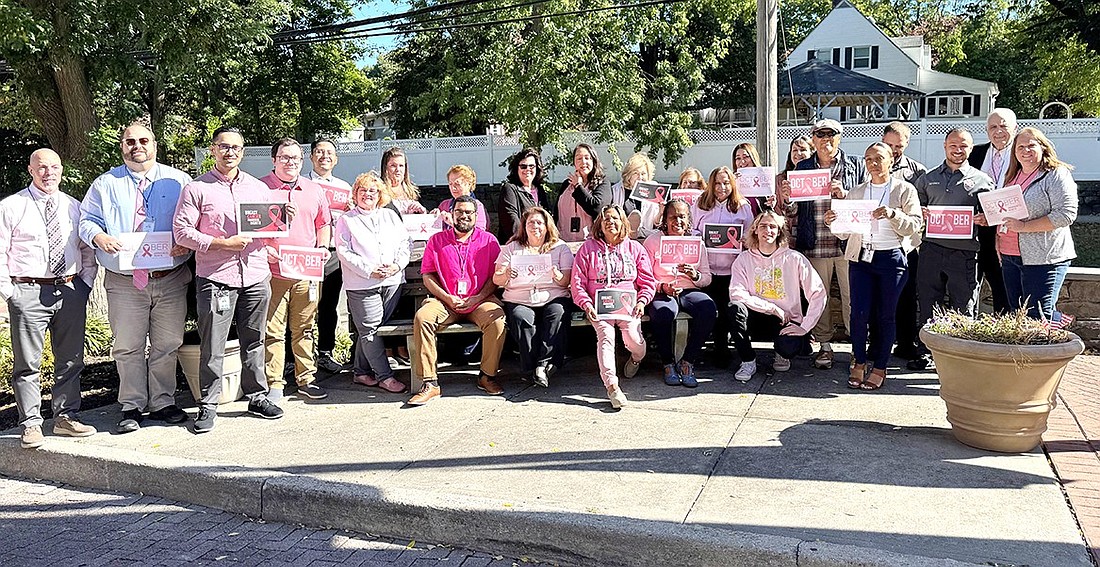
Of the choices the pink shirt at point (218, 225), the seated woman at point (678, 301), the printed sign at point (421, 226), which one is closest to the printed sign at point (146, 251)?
the pink shirt at point (218, 225)

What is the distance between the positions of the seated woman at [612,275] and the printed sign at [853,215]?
4.92ft

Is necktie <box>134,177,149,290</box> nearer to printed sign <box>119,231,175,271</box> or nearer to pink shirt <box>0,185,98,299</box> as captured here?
printed sign <box>119,231,175,271</box>

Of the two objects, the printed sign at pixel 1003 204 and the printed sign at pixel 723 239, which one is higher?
the printed sign at pixel 1003 204

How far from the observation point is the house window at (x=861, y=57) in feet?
153

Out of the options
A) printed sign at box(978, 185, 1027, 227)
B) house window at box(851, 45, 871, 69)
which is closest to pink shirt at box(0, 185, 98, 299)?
printed sign at box(978, 185, 1027, 227)

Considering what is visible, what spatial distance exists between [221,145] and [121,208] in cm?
78

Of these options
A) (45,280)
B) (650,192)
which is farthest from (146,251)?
(650,192)

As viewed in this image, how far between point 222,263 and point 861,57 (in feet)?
153

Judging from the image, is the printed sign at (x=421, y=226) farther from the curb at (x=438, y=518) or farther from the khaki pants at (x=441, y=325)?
the curb at (x=438, y=518)

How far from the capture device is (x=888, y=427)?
5.70m

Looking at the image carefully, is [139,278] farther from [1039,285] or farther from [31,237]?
[1039,285]

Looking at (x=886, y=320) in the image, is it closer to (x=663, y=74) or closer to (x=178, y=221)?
(x=178, y=221)

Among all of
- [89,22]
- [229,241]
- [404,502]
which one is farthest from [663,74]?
[404,502]

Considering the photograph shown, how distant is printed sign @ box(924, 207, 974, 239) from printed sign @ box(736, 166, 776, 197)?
1366mm
